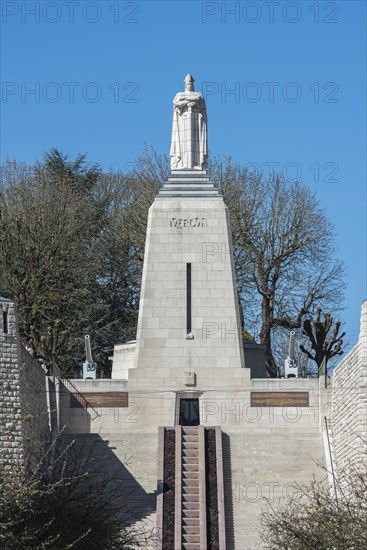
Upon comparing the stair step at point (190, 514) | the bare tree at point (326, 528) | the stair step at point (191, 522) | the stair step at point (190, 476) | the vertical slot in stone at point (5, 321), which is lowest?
the bare tree at point (326, 528)

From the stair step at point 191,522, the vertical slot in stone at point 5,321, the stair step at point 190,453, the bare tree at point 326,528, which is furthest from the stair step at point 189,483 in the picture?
the vertical slot in stone at point 5,321

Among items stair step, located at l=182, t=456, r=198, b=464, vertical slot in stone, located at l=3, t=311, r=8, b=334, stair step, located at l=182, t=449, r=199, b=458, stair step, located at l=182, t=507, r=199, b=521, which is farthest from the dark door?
vertical slot in stone, located at l=3, t=311, r=8, b=334

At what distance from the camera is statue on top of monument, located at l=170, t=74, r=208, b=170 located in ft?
131

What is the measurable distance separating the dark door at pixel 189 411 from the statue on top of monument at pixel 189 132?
6.60 metres

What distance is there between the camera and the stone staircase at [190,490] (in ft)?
102

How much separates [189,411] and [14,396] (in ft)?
24.1

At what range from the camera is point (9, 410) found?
30906 mm

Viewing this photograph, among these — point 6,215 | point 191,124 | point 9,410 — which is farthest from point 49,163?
point 9,410

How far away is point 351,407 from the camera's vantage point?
1308 inches

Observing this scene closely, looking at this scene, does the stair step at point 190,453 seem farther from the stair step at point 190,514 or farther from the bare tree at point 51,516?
the bare tree at point 51,516

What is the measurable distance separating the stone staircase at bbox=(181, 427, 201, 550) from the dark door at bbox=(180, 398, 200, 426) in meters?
1.99

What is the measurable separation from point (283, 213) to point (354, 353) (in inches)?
756

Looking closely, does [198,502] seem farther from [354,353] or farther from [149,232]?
[149,232]

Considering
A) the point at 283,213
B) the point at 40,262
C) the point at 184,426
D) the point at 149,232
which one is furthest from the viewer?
the point at 283,213
